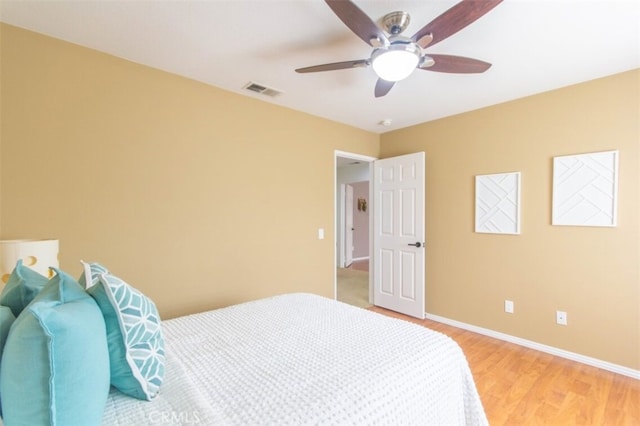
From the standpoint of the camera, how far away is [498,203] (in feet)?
9.57

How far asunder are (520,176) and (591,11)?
1.48m

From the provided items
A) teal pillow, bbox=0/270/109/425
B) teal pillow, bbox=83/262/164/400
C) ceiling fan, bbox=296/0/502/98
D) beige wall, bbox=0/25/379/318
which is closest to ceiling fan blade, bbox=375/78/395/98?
ceiling fan, bbox=296/0/502/98

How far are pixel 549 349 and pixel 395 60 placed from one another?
291 centimetres

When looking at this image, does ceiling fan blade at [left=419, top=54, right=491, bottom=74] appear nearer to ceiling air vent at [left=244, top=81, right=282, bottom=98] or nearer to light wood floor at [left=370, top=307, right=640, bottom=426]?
ceiling air vent at [left=244, top=81, right=282, bottom=98]

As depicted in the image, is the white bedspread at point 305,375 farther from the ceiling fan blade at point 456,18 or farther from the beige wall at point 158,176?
the ceiling fan blade at point 456,18

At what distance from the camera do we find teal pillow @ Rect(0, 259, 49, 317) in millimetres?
939

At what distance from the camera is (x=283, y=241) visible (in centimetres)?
301

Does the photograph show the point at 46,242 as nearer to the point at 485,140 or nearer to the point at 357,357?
the point at 357,357

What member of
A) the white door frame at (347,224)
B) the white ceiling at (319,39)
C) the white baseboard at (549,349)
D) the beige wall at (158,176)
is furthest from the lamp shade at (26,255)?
the white door frame at (347,224)

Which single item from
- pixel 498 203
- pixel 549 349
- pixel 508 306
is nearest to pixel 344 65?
pixel 498 203

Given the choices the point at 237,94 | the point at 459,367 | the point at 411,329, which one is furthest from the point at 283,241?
the point at 459,367

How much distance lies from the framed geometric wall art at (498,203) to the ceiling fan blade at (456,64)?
1461mm

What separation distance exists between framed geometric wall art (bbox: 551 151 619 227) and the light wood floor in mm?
1225

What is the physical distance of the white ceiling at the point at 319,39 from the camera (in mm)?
1562
